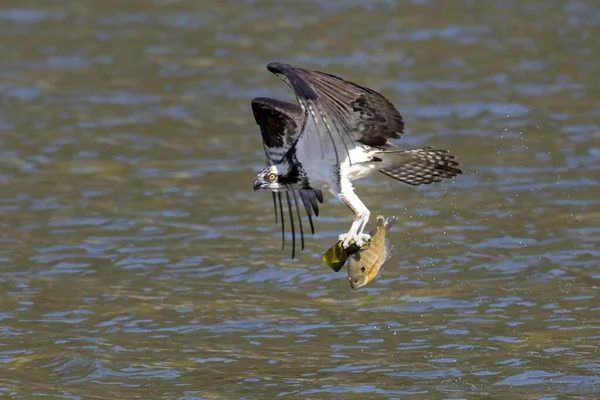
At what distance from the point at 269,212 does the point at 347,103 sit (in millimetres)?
3683

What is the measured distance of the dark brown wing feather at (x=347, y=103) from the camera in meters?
7.81

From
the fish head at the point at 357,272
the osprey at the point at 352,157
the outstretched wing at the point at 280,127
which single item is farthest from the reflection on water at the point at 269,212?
the osprey at the point at 352,157

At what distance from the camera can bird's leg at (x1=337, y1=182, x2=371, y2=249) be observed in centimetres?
816

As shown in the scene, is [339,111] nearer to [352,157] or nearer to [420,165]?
[352,157]

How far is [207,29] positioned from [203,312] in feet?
29.1

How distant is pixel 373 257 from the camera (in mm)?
8039

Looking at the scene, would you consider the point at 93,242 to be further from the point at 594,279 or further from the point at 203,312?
the point at 594,279

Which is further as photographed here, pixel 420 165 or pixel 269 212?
pixel 269 212

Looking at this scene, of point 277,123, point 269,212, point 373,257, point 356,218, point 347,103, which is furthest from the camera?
point 269,212

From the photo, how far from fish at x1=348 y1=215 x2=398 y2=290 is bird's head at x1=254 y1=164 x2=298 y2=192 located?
1063mm

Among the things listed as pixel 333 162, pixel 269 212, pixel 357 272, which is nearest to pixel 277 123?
pixel 333 162

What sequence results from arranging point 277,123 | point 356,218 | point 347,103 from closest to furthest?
point 347,103, point 356,218, point 277,123

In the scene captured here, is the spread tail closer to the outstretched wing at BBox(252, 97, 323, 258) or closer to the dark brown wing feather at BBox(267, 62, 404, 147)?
the dark brown wing feather at BBox(267, 62, 404, 147)

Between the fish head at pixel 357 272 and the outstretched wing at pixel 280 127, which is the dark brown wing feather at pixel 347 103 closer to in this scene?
the outstretched wing at pixel 280 127
